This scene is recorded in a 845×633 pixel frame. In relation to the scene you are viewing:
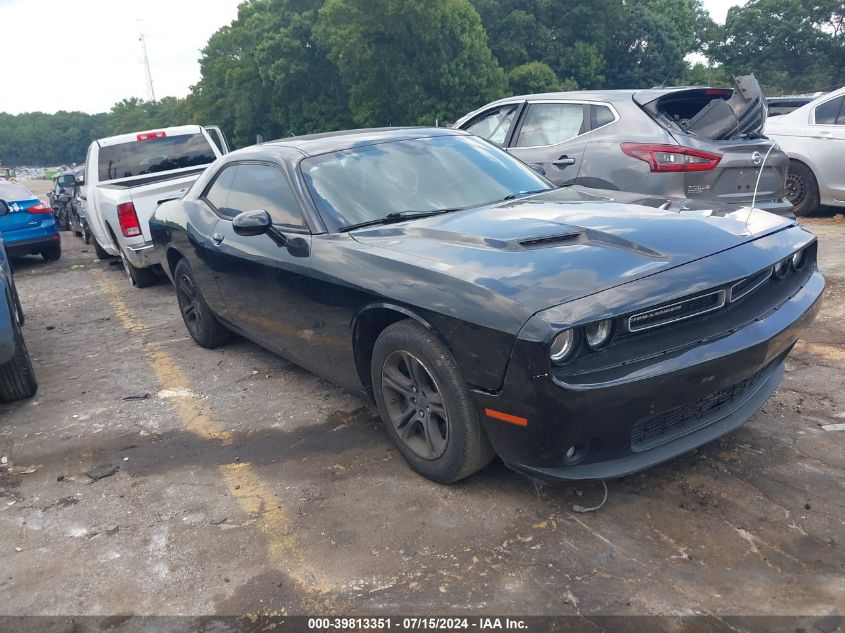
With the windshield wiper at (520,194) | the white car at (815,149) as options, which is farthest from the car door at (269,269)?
the white car at (815,149)

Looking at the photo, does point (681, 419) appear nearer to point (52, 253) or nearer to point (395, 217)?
point (395, 217)

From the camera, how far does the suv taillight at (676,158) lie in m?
6.09

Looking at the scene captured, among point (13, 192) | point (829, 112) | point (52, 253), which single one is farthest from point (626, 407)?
point (52, 253)

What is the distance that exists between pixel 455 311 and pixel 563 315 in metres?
A: 0.47

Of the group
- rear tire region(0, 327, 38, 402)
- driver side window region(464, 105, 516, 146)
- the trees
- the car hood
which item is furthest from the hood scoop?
the trees

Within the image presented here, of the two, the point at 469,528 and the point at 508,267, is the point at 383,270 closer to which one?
the point at 508,267

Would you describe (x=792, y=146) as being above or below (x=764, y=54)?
below

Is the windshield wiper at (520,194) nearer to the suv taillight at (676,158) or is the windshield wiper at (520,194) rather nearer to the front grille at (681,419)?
the front grille at (681,419)

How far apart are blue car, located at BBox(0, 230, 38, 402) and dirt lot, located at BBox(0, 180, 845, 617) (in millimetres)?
353

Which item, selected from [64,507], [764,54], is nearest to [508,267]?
[64,507]

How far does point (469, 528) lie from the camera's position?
306 cm

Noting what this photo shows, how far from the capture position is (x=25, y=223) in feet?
37.2

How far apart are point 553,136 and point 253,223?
13.0 ft

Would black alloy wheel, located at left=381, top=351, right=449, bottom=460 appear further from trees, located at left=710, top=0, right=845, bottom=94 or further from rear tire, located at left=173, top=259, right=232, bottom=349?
trees, located at left=710, top=0, right=845, bottom=94
